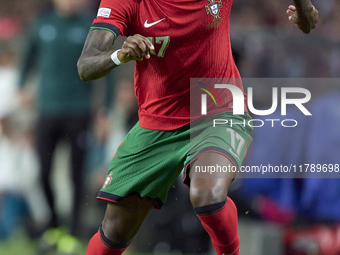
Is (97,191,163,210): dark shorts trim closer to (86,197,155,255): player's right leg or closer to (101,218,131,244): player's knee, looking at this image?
(86,197,155,255): player's right leg

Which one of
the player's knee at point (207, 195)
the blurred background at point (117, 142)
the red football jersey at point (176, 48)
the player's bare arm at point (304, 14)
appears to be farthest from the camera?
the blurred background at point (117, 142)

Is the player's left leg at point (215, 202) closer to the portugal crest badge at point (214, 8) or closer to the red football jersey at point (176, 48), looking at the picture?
the red football jersey at point (176, 48)

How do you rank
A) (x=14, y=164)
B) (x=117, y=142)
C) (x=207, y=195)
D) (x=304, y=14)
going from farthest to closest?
(x=14, y=164) → (x=117, y=142) → (x=304, y=14) → (x=207, y=195)

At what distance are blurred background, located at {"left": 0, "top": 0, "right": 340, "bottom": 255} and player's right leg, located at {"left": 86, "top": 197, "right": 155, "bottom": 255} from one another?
158cm

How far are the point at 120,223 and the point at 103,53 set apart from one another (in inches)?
40.0

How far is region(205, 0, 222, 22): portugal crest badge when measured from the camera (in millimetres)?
3131

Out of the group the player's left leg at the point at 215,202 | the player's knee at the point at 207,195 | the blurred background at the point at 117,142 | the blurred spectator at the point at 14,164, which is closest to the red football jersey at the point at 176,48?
the player's left leg at the point at 215,202

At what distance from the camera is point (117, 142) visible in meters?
5.49

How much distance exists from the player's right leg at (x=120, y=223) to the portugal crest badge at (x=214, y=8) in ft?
3.78

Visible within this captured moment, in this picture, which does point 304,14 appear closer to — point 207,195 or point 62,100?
point 207,195

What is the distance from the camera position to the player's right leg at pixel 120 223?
321 centimetres

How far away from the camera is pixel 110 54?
2.76 meters

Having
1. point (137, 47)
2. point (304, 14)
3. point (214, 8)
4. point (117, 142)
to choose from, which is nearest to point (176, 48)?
point (214, 8)

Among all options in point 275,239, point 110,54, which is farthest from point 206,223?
point 275,239
